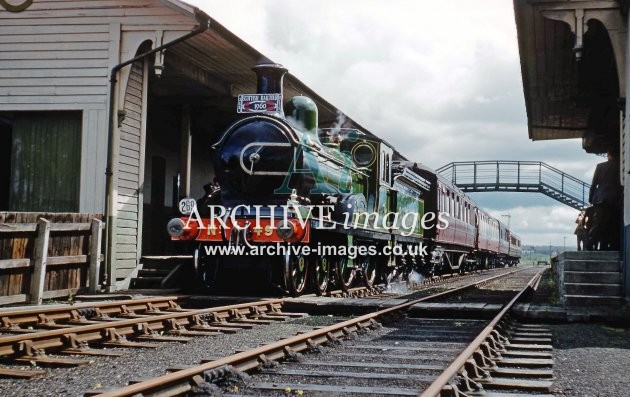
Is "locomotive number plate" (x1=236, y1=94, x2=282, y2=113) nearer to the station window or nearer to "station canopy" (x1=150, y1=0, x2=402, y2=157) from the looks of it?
"station canopy" (x1=150, y1=0, x2=402, y2=157)

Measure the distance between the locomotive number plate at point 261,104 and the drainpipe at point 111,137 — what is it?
1594 millimetres

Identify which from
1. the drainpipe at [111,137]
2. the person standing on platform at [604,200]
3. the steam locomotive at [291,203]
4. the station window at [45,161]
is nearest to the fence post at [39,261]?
Result: the steam locomotive at [291,203]

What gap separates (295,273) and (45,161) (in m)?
4.95

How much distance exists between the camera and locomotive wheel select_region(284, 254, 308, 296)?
9953 millimetres

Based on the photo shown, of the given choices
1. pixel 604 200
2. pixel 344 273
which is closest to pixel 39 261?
pixel 344 273

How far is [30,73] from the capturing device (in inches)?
475

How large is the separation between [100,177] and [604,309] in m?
7.82

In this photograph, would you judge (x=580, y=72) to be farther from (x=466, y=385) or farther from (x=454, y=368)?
(x=466, y=385)

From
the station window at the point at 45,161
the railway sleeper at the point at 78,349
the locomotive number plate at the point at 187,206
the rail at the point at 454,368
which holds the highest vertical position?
the station window at the point at 45,161

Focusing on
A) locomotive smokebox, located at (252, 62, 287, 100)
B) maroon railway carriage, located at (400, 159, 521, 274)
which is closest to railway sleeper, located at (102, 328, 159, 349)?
locomotive smokebox, located at (252, 62, 287, 100)

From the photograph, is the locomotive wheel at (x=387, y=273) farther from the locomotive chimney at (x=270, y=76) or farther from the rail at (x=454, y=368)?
the rail at (x=454, y=368)

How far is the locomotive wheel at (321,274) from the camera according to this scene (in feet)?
36.2

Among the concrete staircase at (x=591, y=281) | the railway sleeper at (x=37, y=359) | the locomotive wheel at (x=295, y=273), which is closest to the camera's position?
the railway sleeper at (x=37, y=359)

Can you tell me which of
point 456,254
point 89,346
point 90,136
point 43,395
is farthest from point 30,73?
point 456,254
